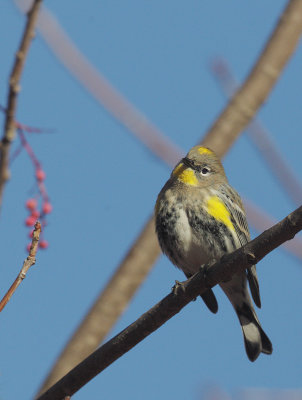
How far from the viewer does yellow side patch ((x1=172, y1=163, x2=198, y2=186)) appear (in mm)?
5836

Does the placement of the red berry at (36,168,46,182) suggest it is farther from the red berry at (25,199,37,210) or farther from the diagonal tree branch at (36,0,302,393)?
the diagonal tree branch at (36,0,302,393)

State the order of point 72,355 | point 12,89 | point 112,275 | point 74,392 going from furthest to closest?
point 112,275 → point 72,355 → point 74,392 → point 12,89

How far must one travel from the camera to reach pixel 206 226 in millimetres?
5367

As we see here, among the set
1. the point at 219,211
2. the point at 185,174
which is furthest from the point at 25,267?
the point at 185,174

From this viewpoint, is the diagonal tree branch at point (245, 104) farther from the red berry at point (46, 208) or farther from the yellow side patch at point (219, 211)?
the red berry at point (46, 208)

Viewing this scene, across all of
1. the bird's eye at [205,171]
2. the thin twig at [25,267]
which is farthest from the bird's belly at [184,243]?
the thin twig at [25,267]

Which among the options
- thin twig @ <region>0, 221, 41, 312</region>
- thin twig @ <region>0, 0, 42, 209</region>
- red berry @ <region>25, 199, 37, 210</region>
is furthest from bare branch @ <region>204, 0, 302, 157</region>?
thin twig @ <region>0, 0, 42, 209</region>

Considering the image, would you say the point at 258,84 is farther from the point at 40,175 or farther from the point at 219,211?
the point at 40,175

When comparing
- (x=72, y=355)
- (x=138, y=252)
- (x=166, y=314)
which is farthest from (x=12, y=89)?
(x=138, y=252)

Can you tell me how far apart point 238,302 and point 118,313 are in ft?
3.36

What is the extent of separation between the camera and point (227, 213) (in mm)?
5551

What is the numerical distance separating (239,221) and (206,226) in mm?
413

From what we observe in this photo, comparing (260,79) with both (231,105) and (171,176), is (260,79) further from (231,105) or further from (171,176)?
(171,176)

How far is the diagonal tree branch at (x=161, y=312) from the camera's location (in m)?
3.29
